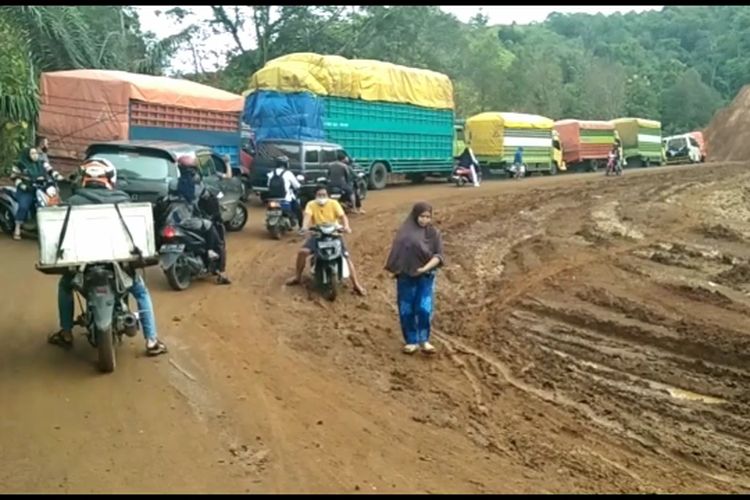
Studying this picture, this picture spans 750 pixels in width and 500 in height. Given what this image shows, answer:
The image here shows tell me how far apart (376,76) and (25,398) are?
61.2 feet

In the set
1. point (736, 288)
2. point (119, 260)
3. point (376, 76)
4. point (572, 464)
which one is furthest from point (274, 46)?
point (572, 464)

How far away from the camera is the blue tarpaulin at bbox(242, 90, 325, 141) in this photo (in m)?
20.7

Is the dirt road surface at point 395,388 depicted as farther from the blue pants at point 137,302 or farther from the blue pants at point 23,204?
the blue pants at point 23,204

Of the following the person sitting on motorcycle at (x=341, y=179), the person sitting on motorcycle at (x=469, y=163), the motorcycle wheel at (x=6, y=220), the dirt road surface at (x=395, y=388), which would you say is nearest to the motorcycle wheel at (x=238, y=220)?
the dirt road surface at (x=395, y=388)

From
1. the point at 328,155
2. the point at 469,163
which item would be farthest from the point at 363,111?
the point at 328,155

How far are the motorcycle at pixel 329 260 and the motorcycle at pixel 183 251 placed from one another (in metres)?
1.27

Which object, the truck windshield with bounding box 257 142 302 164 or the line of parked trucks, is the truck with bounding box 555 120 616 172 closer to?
the line of parked trucks

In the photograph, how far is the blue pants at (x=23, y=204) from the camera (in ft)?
40.4

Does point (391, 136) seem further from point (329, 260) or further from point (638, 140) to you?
point (638, 140)

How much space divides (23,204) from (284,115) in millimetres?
9432

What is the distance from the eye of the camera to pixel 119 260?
6422 millimetres

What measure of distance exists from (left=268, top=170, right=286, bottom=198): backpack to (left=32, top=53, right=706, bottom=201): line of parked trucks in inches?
122

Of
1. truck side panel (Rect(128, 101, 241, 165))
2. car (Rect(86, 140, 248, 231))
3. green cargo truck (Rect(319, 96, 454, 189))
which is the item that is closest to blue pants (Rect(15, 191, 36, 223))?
car (Rect(86, 140, 248, 231))

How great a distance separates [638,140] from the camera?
41.7m
